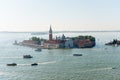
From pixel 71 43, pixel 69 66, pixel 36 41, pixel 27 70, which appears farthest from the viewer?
pixel 36 41

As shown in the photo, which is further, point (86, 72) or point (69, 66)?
point (69, 66)

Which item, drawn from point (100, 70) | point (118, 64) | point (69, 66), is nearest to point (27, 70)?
point (69, 66)

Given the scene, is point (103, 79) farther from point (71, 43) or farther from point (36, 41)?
point (36, 41)

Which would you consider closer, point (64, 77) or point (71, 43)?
point (64, 77)

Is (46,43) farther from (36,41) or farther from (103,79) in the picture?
(103,79)

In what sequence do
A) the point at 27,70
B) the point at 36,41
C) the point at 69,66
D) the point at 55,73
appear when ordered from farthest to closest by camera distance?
the point at 36,41 → the point at 69,66 → the point at 27,70 → the point at 55,73

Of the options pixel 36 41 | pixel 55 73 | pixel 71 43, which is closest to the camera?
pixel 55 73

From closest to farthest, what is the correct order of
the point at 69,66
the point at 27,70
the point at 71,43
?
the point at 27,70 → the point at 69,66 → the point at 71,43

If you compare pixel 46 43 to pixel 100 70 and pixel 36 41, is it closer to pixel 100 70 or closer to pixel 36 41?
pixel 36 41

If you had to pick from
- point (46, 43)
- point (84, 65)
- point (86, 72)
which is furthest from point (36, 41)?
point (86, 72)
